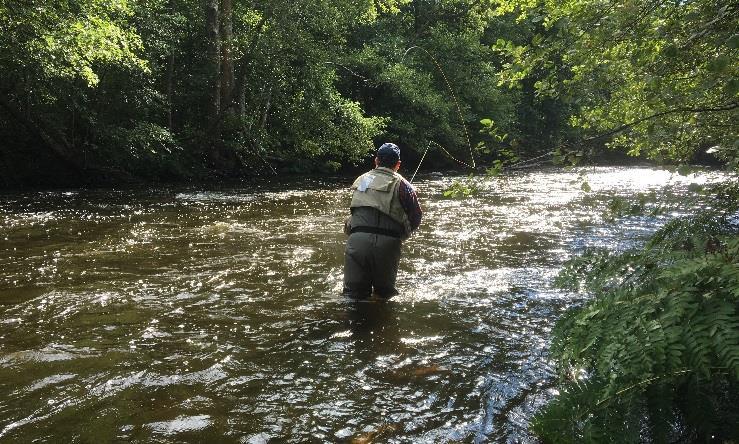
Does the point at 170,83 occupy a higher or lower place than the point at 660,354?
higher

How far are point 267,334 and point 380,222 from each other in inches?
72.8

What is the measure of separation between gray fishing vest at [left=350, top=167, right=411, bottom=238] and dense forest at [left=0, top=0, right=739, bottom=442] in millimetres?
706

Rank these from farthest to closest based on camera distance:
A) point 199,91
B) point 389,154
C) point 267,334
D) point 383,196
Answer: point 199,91 → point 389,154 → point 383,196 → point 267,334

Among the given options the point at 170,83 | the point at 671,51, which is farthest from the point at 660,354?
the point at 170,83

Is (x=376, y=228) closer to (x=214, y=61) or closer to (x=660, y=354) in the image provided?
(x=660, y=354)

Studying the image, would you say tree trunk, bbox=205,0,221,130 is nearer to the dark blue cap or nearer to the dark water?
the dark water

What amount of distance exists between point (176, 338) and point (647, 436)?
4.27 meters

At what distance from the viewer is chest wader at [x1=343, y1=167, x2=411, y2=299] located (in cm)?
655

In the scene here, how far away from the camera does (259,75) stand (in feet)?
78.5

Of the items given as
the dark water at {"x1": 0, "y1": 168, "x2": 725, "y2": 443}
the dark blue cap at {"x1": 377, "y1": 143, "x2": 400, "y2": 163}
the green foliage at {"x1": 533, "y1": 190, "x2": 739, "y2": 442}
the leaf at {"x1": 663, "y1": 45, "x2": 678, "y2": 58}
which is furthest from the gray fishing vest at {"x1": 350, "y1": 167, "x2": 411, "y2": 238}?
the leaf at {"x1": 663, "y1": 45, "x2": 678, "y2": 58}

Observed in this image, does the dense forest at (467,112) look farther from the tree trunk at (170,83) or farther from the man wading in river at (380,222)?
the man wading in river at (380,222)

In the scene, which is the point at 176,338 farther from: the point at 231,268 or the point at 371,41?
the point at 371,41

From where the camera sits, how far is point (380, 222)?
6.64 m

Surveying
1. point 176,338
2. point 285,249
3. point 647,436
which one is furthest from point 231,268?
point 647,436
